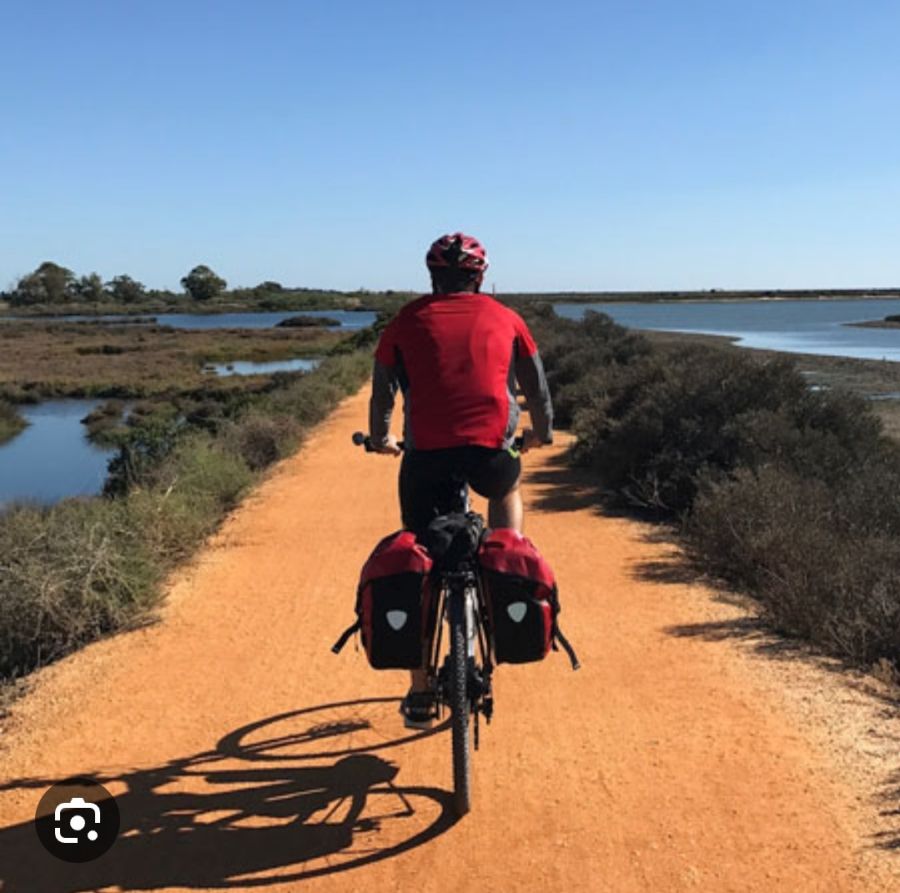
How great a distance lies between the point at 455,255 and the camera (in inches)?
147

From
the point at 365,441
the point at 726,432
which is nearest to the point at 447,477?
the point at 365,441

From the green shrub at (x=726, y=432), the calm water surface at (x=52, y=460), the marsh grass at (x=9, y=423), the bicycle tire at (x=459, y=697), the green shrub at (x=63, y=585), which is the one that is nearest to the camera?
the bicycle tire at (x=459, y=697)

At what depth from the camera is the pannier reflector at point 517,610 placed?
3.39 metres

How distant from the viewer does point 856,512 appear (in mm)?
7086

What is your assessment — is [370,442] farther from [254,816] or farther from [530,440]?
[254,816]

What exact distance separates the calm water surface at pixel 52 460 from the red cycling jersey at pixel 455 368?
17.3m

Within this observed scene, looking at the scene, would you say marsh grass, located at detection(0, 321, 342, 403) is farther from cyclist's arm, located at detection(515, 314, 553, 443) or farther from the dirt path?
cyclist's arm, located at detection(515, 314, 553, 443)

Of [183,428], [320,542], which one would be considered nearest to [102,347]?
[183,428]

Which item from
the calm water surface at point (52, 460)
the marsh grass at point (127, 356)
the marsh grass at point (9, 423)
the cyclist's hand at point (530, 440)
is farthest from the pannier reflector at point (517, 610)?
the marsh grass at point (127, 356)

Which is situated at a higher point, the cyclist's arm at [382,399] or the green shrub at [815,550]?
the cyclist's arm at [382,399]

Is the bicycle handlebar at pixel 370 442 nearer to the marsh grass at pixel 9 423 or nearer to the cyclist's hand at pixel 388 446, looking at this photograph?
the cyclist's hand at pixel 388 446

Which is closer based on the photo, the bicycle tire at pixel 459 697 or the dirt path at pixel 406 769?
the dirt path at pixel 406 769

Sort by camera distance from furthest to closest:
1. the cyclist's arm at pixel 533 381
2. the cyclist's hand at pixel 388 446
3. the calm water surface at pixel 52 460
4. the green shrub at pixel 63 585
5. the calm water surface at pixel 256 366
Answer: the calm water surface at pixel 256 366 < the calm water surface at pixel 52 460 < the green shrub at pixel 63 585 < the cyclist's hand at pixel 388 446 < the cyclist's arm at pixel 533 381

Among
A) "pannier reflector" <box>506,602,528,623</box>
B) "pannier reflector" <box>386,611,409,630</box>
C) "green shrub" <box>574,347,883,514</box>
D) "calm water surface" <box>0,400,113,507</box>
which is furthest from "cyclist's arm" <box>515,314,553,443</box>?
"calm water surface" <box>0,400,113,507</box>
